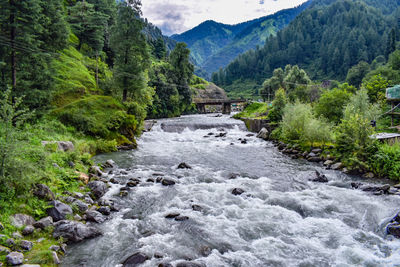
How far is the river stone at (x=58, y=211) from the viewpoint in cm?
1017

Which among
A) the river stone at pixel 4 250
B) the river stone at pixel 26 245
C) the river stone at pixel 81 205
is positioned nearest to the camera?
the river stone at pixel 4 250

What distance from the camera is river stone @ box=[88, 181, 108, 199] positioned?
44.7 ft

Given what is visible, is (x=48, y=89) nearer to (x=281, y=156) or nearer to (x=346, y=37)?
(x=281, y=156)

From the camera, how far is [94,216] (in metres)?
11.1

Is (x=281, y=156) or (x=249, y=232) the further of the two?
(x=281, y=156)

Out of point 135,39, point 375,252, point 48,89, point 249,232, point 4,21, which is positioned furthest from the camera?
point 135,39

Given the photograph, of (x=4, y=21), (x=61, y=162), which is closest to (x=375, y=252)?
(x=61, y=162)

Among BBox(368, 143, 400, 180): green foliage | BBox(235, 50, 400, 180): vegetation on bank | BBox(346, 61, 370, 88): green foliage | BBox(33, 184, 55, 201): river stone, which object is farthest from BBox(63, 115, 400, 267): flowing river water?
BBox(346, 61, 370, 88): green foliage

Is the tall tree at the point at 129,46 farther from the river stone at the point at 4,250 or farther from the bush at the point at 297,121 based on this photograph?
the river stone at the point at 4,250

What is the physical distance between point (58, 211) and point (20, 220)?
1.41 metres

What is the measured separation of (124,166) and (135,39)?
2145 cm

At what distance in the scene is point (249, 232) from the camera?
422 inches

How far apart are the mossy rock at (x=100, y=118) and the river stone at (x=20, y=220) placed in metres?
17.6

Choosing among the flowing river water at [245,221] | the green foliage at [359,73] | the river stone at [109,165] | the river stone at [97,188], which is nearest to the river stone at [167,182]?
the flowing river water at [245,221]
